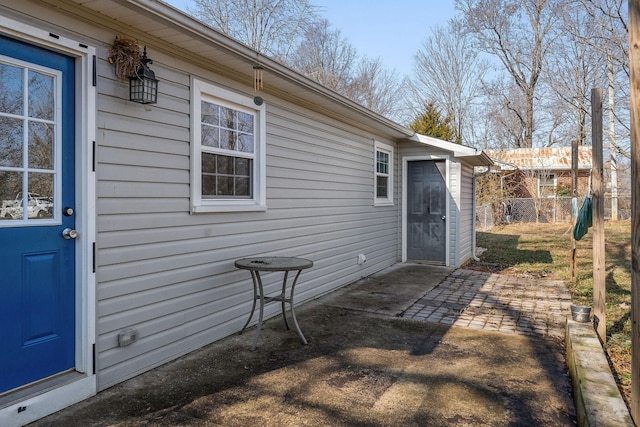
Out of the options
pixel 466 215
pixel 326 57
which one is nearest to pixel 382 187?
pixel 466 215

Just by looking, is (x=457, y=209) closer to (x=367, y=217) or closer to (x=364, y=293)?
(x=367, y=217)

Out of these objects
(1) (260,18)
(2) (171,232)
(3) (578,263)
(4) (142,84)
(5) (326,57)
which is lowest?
(3) (578,263)

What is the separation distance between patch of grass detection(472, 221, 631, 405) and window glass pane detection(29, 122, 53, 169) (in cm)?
413

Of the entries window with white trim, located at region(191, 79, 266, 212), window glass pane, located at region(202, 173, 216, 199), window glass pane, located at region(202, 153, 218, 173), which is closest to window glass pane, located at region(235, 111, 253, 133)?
window with white trim, located at region(191, 79, 266, 212)

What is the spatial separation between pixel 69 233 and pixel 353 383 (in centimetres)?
221

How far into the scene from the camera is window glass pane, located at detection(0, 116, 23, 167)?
248cm

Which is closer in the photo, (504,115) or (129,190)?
(129,190)

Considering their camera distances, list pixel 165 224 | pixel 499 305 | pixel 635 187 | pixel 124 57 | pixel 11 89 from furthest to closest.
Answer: pixel 499 305 → pixel 165 224 → pixel 124 57 → pixel 11 89 → pixel 635 187

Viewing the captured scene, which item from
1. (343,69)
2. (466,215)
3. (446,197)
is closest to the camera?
(446,197)

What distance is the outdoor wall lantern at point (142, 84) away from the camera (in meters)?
3.16

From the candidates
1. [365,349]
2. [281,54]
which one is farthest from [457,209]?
[281,54]

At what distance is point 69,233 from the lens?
279 cm

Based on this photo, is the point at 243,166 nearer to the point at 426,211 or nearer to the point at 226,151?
the point at 226,151

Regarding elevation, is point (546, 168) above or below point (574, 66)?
below
